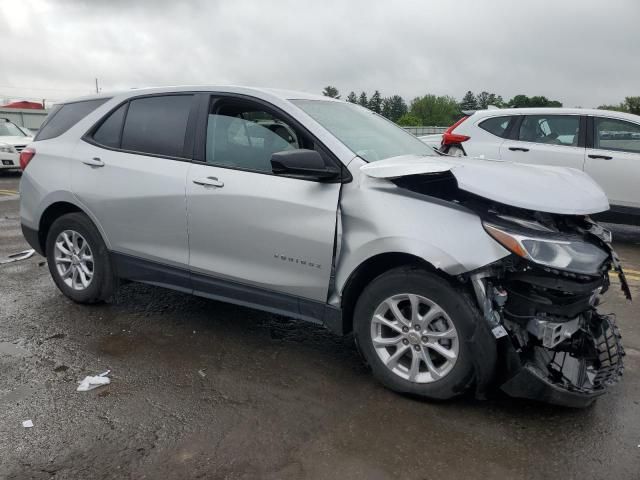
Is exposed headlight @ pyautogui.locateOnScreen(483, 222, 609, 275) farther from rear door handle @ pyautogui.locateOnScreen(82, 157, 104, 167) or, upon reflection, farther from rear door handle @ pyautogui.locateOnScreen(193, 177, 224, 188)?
rear door handle @ pyautogui.locateOnScreen(82, 157, 104, 167)

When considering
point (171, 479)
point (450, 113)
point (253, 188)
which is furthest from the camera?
point (450, 113)

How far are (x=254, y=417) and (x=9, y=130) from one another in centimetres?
1590

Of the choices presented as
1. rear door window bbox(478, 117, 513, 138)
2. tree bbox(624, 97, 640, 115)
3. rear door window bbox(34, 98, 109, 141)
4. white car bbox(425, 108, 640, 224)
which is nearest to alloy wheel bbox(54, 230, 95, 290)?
rear door window bbox(34, 98, 109, 141)

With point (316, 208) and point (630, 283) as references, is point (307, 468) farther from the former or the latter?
point (630, 283)

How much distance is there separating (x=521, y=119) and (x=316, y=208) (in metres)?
5.60

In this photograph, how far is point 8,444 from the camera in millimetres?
2830

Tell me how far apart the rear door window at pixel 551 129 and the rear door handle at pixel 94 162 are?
19.0 feet

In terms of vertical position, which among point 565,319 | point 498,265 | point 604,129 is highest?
point 604,129

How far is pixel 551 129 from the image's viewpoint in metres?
7.71

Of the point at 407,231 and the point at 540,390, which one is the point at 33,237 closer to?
the point at 407,231

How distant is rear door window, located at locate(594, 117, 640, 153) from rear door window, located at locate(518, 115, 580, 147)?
0.90ft

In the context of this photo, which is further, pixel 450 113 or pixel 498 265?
pixel 450 113

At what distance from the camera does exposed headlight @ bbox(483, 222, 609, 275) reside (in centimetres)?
282

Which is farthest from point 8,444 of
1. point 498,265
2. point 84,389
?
point 498,265
